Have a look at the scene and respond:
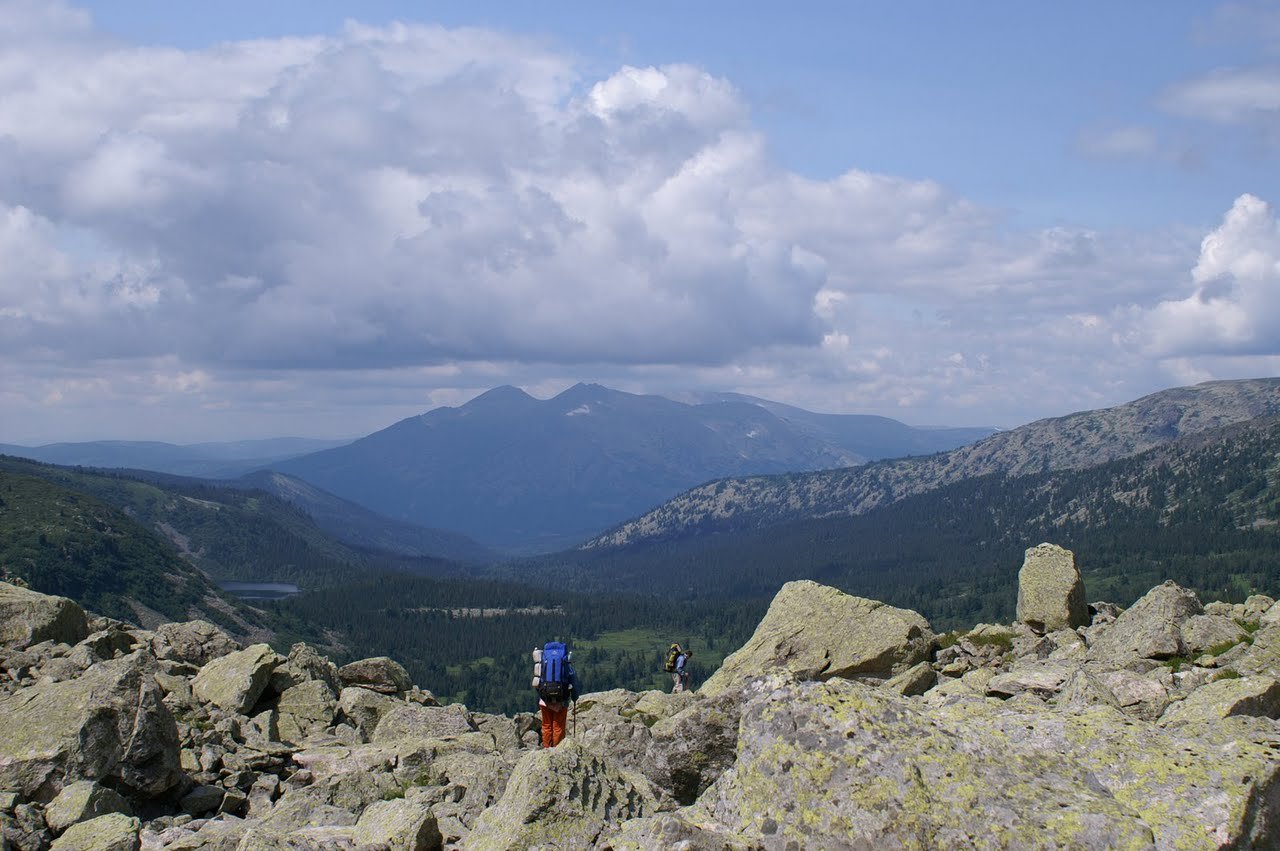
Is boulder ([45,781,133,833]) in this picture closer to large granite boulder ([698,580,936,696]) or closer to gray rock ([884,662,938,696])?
large granite boulder ([698,580,936,696])

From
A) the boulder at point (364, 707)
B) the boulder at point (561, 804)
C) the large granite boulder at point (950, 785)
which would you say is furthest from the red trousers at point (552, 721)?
the large granite boulder at point (950, 785)

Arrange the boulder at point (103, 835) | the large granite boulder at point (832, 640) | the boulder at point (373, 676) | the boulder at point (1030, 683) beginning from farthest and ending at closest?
the boulder at point (373, 676)
the large granite boulder at point (832, 640)
the boulder at point (1030, 683)
the boulder at point (103, 835)

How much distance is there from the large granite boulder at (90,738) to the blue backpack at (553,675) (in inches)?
380

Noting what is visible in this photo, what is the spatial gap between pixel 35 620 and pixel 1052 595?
4804cm

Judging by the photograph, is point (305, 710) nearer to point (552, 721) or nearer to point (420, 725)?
point (420, 725)

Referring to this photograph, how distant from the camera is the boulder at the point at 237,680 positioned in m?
32.3

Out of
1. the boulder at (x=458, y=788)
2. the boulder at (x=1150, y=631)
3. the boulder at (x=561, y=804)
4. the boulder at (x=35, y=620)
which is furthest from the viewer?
the boulder at (x=35, y=620)

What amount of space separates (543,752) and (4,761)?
14769mm

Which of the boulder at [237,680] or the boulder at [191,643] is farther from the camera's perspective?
the boulder at [191,643]

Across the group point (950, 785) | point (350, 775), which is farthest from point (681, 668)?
point (950, 785)

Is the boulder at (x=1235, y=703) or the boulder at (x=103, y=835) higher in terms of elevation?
the boulder at (x=1235, y=703)

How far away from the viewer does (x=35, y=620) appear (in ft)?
115

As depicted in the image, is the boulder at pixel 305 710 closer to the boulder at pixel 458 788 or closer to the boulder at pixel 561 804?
the boulder at pixel 458 788

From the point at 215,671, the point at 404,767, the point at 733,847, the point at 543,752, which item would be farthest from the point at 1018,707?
the point at 215,671
